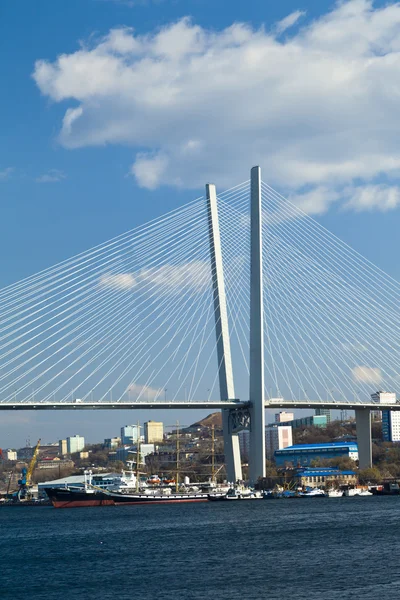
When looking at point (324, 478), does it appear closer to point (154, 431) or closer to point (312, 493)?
point (312, 493)

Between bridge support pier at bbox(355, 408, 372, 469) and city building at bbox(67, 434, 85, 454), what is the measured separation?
135168 mm

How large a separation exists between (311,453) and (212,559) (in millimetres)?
66638

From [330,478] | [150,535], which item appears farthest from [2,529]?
[330,478]

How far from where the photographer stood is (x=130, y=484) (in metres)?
58.5

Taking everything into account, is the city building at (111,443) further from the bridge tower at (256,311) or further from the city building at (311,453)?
the bridge tower at (256,311)

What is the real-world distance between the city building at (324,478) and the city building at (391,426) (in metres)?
48.0

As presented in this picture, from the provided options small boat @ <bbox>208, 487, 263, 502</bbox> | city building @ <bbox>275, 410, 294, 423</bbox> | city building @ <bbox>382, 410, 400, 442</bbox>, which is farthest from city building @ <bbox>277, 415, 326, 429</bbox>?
small boat @ <bbox>208, 487, 263, 502</bbox>

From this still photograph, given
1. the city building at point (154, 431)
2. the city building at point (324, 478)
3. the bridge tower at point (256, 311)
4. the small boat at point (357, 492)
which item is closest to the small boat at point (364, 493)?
the small boat at point (357, 492)

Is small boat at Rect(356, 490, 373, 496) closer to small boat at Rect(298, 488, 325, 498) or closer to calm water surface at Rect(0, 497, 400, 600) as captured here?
small boat at Rect(298, 488, 325, 498)

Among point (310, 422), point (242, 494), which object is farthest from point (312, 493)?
point (310, 422)

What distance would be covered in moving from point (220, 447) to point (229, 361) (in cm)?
6143

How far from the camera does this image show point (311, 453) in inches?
3388

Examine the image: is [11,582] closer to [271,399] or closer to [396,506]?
[396,506]

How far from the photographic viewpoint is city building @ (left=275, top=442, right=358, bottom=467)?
83500mm
